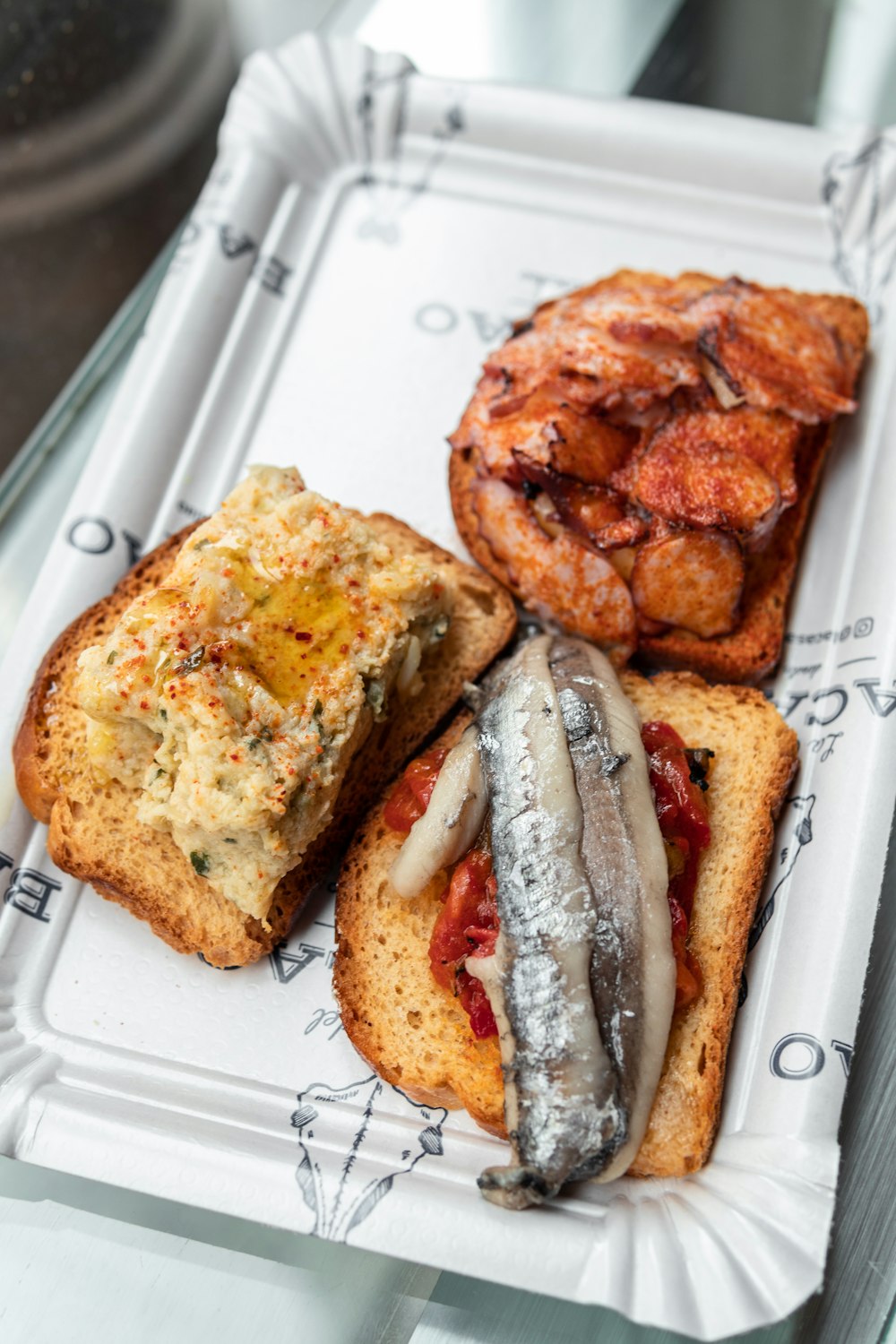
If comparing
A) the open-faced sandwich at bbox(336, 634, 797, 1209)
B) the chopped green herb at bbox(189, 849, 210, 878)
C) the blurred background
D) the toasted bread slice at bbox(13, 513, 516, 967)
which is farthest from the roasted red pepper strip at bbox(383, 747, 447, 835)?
the blurred background

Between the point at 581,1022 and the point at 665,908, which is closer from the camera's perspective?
the point at 581,1022

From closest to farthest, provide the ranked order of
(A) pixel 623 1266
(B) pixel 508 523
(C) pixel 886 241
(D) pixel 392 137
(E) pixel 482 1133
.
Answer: (A) pixel 623 1266 < (E) pixel 482 1133 < (B) pixel 508 523 < (C) pixel 886 241 < (D) pixel 392 137

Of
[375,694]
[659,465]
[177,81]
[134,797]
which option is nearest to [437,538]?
[659,465]

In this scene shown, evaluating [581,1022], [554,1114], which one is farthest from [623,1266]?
[581,1022]

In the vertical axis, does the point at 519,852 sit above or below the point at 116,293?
below

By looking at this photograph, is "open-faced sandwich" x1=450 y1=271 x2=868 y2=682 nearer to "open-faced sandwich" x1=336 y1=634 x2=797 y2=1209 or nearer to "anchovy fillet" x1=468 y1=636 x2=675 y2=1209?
"open-faced sandwich" x1=336 y1=634 x2=797 y2=1209

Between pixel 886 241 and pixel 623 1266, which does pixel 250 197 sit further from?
pixel 623 1266

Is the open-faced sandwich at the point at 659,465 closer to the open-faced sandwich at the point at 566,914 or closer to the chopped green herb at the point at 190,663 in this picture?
the open-faced sandwich at the point at 566,914
